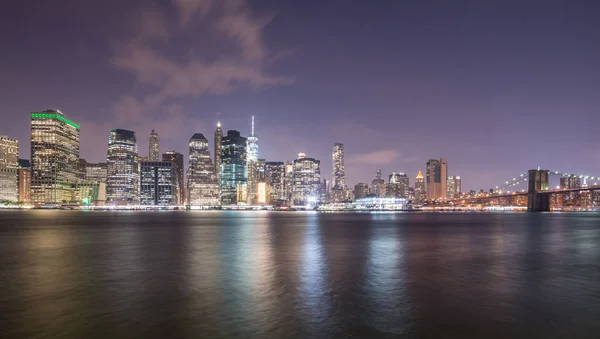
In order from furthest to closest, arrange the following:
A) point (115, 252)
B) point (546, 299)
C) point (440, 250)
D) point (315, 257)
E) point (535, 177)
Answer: point (535, 177) < point (440, 250) < point (115, 252) < point (315, 257) < point (546, 299)

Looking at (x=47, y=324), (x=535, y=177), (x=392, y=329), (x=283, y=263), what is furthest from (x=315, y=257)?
(x=535, y=177)

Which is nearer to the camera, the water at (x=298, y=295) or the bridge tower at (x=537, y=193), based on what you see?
the water at (x=298, y=295)

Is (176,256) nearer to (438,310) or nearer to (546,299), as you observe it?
(438,310)

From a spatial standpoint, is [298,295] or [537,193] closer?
[298,295]

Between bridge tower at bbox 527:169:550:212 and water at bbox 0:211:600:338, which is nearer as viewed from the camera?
water at bbox 0:211:600:338

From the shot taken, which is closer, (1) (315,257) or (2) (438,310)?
(2) (438,310)

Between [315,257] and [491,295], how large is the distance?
17.6 metres

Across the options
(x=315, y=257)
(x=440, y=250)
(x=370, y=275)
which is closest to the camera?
(x=370, y=275)

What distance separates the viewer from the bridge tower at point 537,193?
186 m

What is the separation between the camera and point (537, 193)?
18525 centimetres

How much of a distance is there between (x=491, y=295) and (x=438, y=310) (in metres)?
4.96

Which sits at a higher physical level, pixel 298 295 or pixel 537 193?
pixel 298 295

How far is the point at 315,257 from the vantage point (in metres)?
37.2

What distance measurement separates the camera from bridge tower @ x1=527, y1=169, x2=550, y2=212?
186375 millimetres
